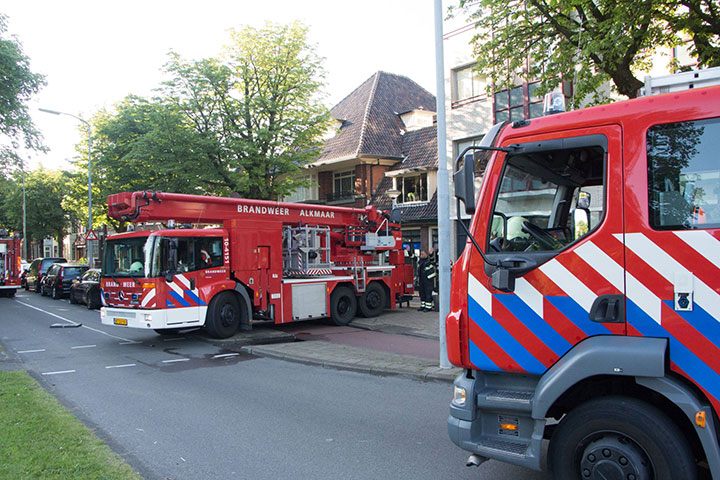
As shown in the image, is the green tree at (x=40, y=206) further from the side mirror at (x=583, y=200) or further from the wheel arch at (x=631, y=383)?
the wheel arch at (x=631, y=383)

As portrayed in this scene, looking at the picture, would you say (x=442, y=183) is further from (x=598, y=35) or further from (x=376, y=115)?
(x=376, y=115)

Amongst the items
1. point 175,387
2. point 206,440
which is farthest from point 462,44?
point 206,440

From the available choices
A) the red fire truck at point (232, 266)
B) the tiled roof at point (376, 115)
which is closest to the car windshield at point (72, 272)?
the tiled roof at point (376, 115)

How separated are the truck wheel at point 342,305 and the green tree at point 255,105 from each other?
8.01m

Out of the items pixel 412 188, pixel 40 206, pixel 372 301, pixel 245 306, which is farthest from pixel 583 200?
pixel 40 206

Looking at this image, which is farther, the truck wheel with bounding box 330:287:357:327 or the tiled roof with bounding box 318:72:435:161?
the tiled roof with bounding box 318:72:435:161

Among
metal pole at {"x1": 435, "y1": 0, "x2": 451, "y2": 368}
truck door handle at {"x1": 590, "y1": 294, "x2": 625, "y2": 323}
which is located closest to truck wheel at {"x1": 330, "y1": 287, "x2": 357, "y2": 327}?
metal pole at {"x1": 435, "y1": 0, "x2": 451, "y2": 368}

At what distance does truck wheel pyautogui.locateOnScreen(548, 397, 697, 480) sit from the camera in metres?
3.20

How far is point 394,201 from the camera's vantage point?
86.6ft

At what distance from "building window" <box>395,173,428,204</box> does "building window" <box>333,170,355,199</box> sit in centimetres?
345

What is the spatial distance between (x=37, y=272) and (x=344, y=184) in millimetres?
17725

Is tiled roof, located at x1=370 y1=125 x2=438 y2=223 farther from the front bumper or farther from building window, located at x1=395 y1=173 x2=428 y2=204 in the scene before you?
the front bumper

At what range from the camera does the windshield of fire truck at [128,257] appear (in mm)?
11359

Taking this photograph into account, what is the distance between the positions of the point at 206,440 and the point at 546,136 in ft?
14.1
